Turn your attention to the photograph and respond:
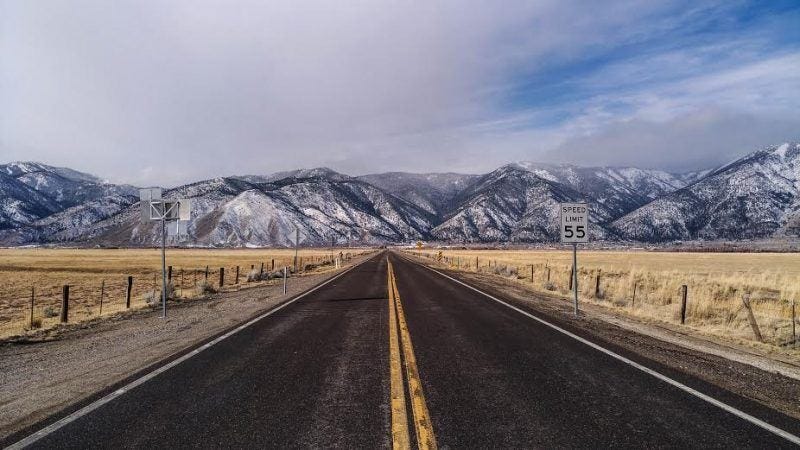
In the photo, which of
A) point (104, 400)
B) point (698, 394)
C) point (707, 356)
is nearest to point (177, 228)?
point (104, 400)

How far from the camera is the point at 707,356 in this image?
923 centimetres

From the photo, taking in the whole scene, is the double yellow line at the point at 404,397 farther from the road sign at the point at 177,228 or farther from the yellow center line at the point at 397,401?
the road sign at the point at 177,228

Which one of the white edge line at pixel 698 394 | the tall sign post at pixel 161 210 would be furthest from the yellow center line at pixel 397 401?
the tall sign post at pixel 161 210

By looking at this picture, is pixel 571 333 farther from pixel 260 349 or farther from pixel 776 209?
pixel 776 209

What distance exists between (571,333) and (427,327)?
3329 millimetres

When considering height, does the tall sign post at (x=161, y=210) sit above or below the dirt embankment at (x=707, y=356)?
above

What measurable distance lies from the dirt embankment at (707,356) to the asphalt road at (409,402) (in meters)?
0.95

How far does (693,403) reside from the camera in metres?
5.89

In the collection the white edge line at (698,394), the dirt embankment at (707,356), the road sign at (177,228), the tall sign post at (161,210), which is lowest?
the dirt embankment at (707,356)

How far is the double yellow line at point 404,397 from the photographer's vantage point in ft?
14.8

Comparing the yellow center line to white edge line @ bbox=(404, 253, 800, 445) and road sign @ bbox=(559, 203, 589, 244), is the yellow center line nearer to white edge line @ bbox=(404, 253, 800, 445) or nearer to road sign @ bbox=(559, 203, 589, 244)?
white edge line @ bbox=(404, 253, 800, 445)

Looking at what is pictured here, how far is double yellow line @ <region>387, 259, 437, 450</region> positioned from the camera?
4500 millimetres

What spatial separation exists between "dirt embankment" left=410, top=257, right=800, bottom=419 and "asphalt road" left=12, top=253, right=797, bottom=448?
0.95 m

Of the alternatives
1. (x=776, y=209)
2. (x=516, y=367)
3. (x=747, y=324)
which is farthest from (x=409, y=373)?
(x=776, y=209)
